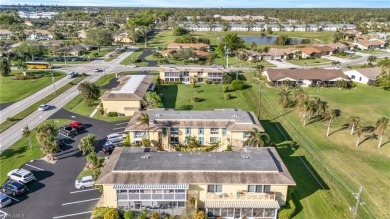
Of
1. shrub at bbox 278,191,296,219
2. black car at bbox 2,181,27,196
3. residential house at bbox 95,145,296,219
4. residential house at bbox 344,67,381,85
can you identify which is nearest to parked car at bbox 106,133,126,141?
black car at bbox 2,181,27,196

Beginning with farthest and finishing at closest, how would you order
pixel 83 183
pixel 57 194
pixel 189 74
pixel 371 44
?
→ pixel 371 44
pixel 189 74
pixel 83 183
pixel 57 194

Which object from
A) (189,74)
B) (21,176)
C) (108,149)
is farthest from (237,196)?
(189,74)

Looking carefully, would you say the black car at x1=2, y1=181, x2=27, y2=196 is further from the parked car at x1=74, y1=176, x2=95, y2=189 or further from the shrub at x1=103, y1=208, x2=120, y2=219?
the shrub at x1=103, y1=208, x2=120, y2=219

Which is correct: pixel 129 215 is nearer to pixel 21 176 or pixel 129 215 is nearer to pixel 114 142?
pixel 21 176

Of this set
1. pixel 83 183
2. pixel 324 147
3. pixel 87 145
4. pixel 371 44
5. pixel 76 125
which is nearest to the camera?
pixel 83 183

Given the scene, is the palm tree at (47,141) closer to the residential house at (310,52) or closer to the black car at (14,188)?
the black car at (14,188)
